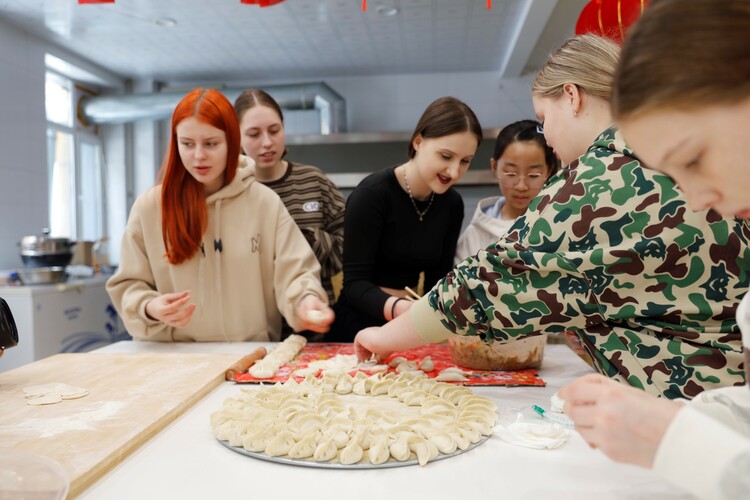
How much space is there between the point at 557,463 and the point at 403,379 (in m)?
0.46

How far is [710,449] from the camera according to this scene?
0.53 meters

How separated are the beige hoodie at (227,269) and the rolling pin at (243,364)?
0.30 metres

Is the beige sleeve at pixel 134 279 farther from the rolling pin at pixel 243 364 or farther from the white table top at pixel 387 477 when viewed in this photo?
the white table top at pixel 387 477

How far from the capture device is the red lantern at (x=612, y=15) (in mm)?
1700

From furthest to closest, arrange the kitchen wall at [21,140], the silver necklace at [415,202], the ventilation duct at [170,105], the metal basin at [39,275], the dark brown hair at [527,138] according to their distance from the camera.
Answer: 1. the ventilation duct at [170,105]
2. the kitchen wall at [21,140]
3. the metal basin at [39,275]
4. the dark brown hair at [527,138]
5. the silver necklace at [415,202]

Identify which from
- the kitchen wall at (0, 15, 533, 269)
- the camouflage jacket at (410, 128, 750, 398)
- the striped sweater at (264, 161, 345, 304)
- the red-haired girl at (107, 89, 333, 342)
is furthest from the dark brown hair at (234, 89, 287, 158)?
the kitchen wall at (0, 15, 533, 269)

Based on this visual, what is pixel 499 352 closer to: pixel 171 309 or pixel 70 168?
pixel 171 309

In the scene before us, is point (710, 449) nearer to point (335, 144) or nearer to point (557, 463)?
point (557, 463)

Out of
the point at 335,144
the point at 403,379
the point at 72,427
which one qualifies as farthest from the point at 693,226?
the point at 335,144

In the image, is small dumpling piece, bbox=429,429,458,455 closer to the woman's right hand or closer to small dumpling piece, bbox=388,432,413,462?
small dumpling piece, bbox=388,432,413,462

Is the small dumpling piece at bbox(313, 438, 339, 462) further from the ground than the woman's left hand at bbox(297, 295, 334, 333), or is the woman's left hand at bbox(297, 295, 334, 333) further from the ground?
the woman's left hand at bbox(297, 295, 334, 333)

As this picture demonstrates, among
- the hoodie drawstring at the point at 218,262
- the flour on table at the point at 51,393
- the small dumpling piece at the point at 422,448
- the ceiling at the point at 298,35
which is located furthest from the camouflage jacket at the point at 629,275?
the ceiling at the point at 298,35

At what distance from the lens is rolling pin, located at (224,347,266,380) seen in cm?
139

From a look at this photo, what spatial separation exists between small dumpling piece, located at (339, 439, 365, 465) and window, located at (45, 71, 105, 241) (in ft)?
16.6
